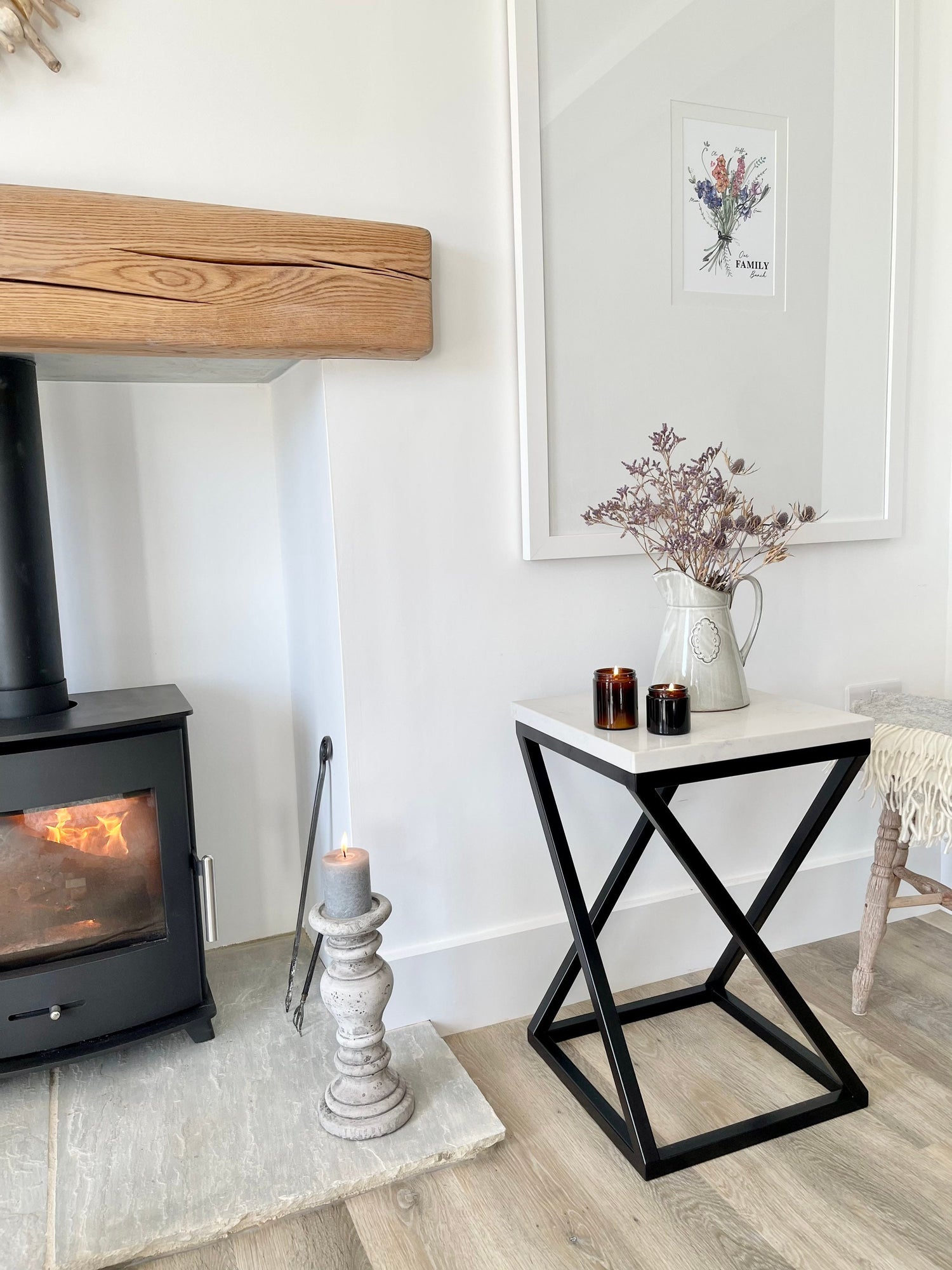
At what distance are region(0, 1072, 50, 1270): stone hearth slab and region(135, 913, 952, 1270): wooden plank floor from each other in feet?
0.64

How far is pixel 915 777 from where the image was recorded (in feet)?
5.66

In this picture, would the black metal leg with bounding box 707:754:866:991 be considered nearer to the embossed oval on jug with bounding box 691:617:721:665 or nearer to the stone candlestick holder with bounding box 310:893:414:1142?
the embossed oval on jug with bounding box 691:617:721:665

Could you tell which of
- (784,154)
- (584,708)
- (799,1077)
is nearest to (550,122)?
(784,154)

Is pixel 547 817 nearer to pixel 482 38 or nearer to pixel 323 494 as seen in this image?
pixel 323 494

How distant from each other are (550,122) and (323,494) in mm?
808

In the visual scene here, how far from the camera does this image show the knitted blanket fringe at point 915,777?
5.52 ft

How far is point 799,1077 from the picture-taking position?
164 cm

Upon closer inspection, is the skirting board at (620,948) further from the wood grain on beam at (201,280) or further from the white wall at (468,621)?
the wood grain on beam at (201,280)

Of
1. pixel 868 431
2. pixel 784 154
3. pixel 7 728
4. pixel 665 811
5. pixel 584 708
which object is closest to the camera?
pixel 665 811

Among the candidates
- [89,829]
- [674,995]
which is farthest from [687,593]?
[89,829]

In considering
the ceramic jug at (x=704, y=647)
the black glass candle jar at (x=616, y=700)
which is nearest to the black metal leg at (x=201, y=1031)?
the black glass candle jar at (x=616, y=700)

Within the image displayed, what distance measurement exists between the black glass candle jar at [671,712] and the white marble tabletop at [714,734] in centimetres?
1

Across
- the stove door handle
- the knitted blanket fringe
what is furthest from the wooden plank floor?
the stove door handle

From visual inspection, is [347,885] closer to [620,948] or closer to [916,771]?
[620,948]
